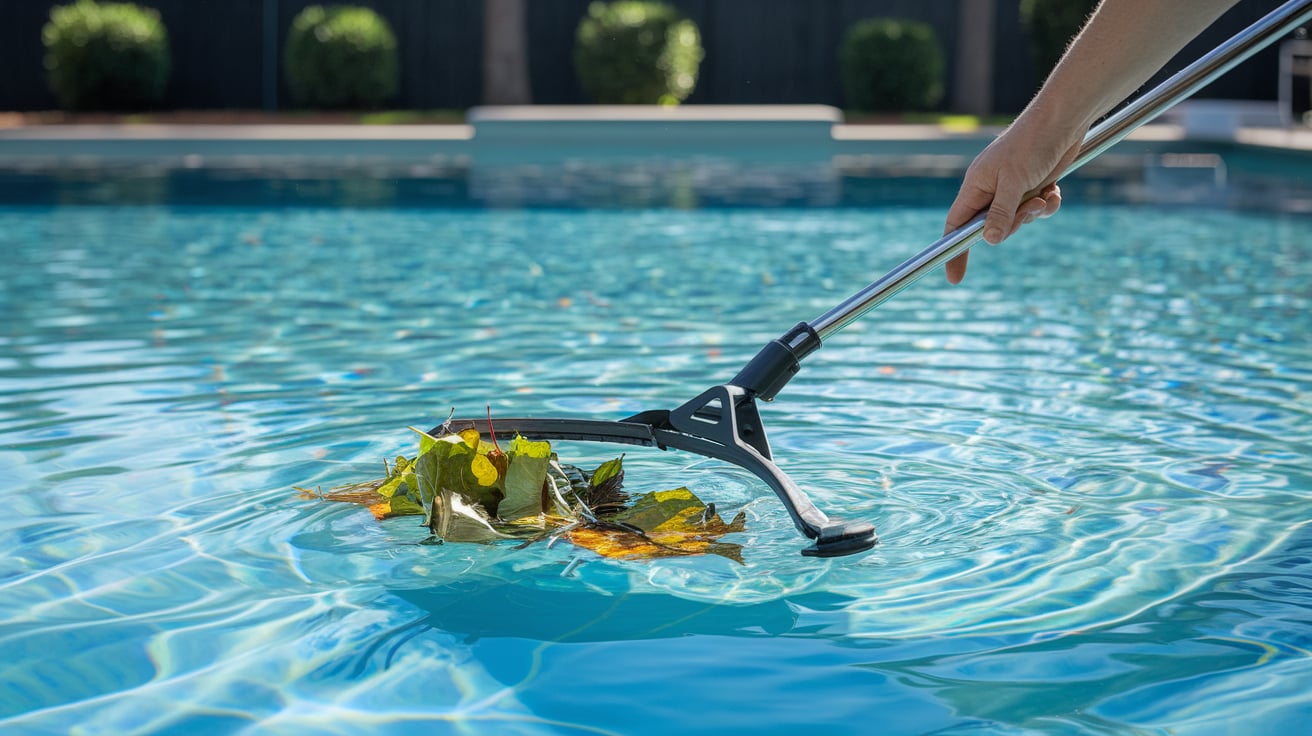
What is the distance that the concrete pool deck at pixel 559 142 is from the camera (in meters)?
13.9

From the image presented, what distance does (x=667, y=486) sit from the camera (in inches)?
126

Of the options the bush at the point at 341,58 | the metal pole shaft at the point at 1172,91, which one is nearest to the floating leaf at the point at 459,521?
the metal pole shaft at the point at 1172,91

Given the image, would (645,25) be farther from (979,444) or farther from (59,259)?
(979,444)

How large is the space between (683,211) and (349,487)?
23.6 ft

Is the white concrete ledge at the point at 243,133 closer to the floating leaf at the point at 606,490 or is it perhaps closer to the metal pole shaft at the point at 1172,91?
the floating leaf at the point at 606,490

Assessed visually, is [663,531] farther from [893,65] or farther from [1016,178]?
[893,65]

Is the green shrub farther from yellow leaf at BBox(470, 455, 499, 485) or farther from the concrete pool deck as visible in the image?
yellow leaf at BBox(470, 455, 499, 485)

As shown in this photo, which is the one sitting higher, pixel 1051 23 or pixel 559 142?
pixel 1051 23

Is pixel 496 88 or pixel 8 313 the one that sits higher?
pixel 496 88

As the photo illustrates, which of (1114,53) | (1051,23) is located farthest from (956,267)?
(1051,23)

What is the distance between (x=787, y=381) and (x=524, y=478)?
1.79ft

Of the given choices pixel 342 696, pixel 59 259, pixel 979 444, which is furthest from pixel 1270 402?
pixel 59 259

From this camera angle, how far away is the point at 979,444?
12.0 feet

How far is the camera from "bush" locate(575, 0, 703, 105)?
18.1 m
